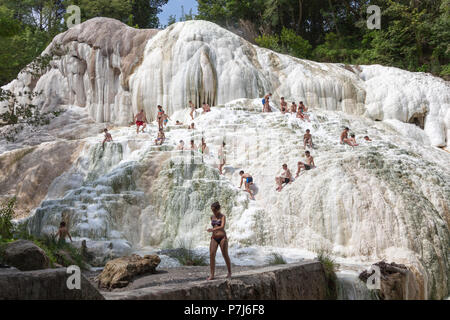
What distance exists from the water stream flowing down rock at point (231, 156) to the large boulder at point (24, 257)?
10.8 feet

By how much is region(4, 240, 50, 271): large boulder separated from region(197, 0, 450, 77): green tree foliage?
80.1ft

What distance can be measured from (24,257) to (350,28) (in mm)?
31152

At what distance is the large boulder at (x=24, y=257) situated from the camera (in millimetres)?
6469

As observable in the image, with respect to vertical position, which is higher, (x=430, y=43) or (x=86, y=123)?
(x=430, y=43)

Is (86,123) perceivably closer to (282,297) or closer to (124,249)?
(124,249)

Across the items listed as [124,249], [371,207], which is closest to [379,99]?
[371,207]

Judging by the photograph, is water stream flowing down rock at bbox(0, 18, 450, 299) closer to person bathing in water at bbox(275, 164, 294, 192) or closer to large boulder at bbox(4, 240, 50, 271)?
person bathing in water at bbox(275, 164, 294, 192)

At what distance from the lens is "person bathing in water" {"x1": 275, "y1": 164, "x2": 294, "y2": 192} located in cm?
1247

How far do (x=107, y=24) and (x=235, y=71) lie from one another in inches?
312

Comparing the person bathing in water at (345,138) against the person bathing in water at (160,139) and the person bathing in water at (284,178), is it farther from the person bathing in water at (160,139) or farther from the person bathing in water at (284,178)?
the person bathing in water at (160,139)

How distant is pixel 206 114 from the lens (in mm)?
17250
